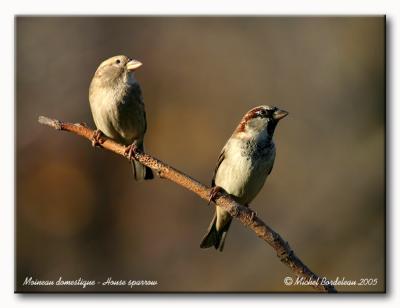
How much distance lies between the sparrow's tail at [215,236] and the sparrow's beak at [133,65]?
3.38 feet

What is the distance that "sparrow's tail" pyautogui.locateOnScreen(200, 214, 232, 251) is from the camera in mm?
3688

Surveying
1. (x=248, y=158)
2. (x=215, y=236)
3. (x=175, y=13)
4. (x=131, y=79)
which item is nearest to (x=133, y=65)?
(x=131, y=79)

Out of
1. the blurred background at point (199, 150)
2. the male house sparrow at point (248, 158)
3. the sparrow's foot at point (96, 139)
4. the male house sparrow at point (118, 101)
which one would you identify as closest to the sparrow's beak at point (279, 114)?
the male house sparrow at point (248, 158)

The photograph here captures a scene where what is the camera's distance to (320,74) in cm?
397

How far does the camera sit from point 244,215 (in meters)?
2.75

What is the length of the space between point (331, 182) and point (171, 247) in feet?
3.66

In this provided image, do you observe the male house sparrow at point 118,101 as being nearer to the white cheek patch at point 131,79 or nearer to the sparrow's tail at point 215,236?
the white cheek patch at point 131,79

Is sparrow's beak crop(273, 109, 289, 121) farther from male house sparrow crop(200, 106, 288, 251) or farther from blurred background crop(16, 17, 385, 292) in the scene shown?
blurred background crop(16, 17, 385, 292)

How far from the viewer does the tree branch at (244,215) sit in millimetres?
2557

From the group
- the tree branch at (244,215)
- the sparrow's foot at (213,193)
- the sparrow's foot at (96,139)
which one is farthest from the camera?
the sparrow's foot at (96,139)

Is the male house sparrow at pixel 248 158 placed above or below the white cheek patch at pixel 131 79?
below

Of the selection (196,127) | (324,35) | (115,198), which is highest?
(324,35)

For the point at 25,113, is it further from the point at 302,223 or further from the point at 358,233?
the point at 358,233

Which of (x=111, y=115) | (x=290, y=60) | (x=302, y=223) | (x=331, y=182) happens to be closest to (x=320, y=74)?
(x=290, y=60)
